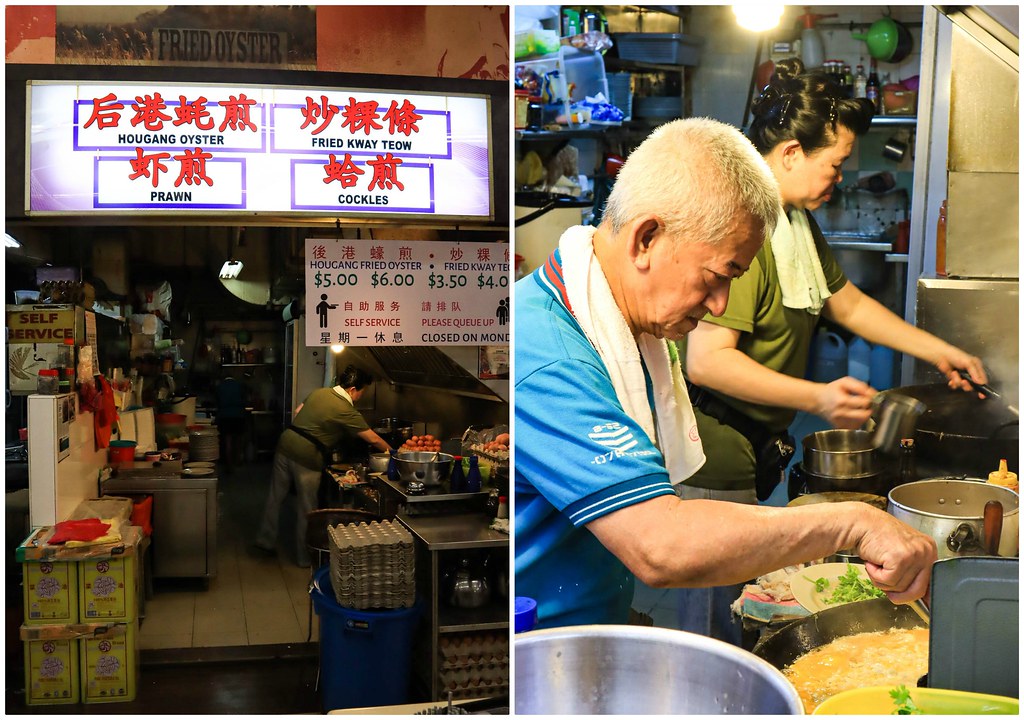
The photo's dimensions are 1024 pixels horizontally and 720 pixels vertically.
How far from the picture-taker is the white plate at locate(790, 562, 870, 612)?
2.04 m

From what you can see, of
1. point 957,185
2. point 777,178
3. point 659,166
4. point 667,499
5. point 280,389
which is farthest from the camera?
point 280,389

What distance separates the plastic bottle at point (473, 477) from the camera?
11.9 ft

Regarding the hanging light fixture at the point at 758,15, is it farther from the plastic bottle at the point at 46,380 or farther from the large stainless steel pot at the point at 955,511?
the plastic bottle at the point at 46,380

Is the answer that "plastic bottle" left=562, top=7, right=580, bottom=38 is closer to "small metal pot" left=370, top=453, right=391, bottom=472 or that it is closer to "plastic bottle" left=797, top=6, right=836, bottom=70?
"plastic bottle" left=797, top=6, right=836, bottom=70

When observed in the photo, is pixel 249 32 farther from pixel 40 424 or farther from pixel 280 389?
pixel 40 424

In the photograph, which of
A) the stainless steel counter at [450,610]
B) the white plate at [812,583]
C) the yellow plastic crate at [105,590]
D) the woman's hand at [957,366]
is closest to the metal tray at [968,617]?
the white plate at [812,583]

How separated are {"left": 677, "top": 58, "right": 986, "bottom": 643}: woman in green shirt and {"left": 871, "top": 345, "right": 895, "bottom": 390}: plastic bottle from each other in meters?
0.04

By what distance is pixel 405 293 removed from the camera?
3.28m

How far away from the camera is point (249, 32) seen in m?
3.09

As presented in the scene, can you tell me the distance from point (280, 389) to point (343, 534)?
565 mm

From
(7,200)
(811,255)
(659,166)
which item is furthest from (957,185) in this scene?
(7,200)

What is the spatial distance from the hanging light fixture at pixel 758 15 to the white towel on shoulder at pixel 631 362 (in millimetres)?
645

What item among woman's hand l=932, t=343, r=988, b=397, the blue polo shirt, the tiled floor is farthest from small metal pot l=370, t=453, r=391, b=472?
woman's hand l=932, t=343, r=988, b=397

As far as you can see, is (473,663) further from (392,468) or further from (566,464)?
(566,464)
